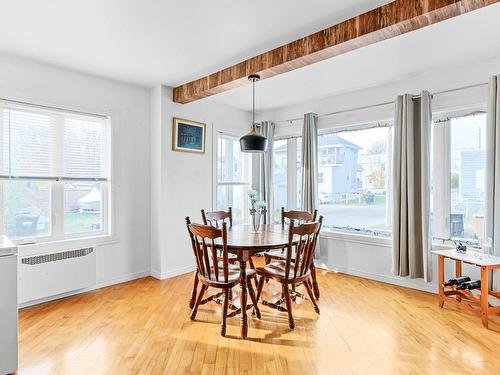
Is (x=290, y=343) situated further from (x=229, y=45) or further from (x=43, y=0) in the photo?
(x=43, y=0)

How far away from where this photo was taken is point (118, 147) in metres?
3.97

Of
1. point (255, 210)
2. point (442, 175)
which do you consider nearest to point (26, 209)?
point (255, 210)

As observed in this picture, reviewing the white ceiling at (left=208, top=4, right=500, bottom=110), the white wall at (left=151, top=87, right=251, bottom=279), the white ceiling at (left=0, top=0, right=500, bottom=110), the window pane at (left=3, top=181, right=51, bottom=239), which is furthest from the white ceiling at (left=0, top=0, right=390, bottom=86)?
the window pane at (left=3, top=181, right=51, bottom=239)

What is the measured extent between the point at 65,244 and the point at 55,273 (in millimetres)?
321

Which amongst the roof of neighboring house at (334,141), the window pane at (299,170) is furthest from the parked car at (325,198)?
the roof of neighboring house at (334,141)

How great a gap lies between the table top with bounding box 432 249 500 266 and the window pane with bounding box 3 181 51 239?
169 inches

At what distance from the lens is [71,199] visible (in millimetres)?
3637

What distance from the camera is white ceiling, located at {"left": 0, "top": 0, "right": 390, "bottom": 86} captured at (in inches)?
89.0

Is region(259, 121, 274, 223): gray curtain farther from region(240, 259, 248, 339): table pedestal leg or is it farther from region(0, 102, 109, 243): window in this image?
region(240, 259, 248, 339): table pedestal leg

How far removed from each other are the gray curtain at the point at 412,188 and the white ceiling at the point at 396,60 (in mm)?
442

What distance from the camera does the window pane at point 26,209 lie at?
3.17 meters

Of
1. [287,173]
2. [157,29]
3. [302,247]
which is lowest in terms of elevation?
[302,247]

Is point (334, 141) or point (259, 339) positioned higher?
point (334, 141)

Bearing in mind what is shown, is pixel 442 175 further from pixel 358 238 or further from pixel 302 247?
pixel 302 247
